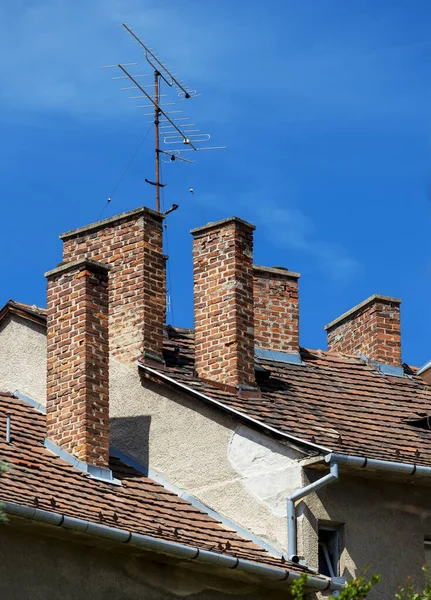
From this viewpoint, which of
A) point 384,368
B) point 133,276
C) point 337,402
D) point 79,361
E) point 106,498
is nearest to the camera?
point 106,498

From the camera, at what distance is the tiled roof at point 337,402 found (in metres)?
21.6

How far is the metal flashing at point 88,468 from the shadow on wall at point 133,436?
103 centimetres

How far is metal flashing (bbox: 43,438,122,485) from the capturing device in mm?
20984

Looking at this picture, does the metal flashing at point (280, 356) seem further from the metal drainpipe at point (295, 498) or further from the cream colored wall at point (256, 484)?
the metal drainpipe at point (295, 498)

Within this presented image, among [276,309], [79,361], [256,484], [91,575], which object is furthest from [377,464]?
[276,309]

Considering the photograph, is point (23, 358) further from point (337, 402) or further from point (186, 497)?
point (337, 402)

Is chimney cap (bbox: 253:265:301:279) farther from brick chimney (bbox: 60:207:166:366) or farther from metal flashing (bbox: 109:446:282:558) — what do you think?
metal flashing (bbox: 109:446:282:558)

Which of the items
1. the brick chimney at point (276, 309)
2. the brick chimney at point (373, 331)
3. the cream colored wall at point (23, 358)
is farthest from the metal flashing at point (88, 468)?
the brick chimney at point (373, 331)

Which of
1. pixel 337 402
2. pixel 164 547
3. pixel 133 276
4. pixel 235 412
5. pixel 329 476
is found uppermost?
pixel 133 276

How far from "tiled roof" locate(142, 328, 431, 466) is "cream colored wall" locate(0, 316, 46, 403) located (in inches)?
63.5

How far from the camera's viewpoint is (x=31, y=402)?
2295cm

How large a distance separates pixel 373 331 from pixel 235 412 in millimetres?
5556

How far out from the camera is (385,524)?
69.8 feet

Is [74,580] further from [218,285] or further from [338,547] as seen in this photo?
[218,285]
